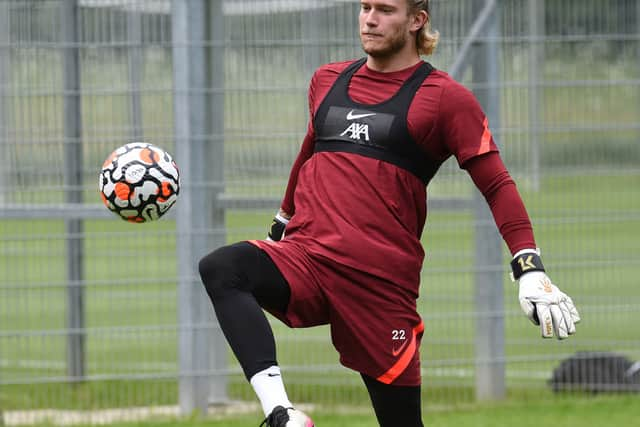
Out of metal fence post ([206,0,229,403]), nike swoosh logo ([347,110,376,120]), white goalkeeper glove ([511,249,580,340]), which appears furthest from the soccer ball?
metal fence post ([206,0,229,403])

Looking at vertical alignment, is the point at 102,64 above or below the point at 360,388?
above

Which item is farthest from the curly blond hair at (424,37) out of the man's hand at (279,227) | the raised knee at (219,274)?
the raised knee at (219,274)

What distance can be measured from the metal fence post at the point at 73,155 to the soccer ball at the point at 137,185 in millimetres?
2626

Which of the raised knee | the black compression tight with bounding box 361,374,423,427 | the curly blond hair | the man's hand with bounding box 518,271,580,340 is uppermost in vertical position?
the curly blond hair

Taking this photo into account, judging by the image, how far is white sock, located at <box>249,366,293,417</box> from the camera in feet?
14.5

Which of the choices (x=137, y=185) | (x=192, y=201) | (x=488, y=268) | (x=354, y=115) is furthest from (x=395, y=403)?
(x=488, y=268)

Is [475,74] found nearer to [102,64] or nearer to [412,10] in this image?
[102,64]

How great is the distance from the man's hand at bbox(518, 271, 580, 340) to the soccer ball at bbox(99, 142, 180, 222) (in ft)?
Answer: 4.90

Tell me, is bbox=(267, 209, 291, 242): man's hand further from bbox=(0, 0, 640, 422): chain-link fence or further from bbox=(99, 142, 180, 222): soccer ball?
bbox=(0, 0, 640, 422): chain-link fence

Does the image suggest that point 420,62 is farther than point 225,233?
No

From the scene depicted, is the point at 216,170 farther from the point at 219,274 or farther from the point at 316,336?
the point at 219,274

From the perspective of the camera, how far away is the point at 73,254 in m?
7.99

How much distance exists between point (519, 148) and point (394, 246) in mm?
3226

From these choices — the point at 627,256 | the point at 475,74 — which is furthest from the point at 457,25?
the point at 627,256
